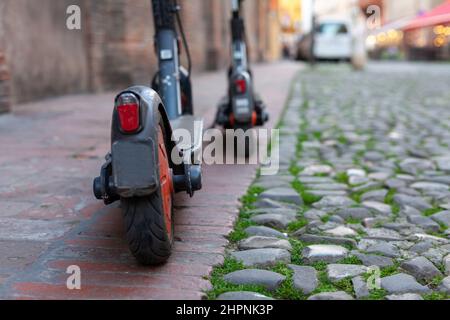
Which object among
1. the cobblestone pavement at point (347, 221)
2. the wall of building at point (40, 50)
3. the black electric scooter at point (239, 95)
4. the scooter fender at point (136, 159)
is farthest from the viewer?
the wall of building at point (40, 50)

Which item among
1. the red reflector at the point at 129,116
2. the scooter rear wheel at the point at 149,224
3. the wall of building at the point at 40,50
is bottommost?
the scooter rear wheel at the point at 149,224

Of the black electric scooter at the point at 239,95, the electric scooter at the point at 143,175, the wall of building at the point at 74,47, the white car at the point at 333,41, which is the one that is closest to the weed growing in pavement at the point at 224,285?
the electric scooter at the point at 143,175

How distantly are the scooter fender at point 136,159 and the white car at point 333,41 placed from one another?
24408 millimetres

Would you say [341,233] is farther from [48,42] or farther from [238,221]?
[48,42]

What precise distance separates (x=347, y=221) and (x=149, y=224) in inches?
51.4

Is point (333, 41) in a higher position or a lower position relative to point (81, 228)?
higher

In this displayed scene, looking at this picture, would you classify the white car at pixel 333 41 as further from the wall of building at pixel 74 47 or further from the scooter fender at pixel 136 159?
the scooter fender at pixel 136 159

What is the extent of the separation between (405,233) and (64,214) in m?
1.66

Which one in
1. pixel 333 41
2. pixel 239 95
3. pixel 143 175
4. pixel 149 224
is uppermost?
pixel 333 41

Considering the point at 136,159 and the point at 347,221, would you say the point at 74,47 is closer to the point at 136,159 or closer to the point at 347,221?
the point at 347,221

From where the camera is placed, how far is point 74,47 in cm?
927

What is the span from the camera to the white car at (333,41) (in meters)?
26.0

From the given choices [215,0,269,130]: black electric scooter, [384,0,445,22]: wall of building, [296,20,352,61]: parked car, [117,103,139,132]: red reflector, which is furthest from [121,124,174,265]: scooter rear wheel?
[384,0,445,22]: wall of building

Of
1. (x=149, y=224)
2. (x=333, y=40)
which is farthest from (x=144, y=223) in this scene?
(x=333, y=40)
